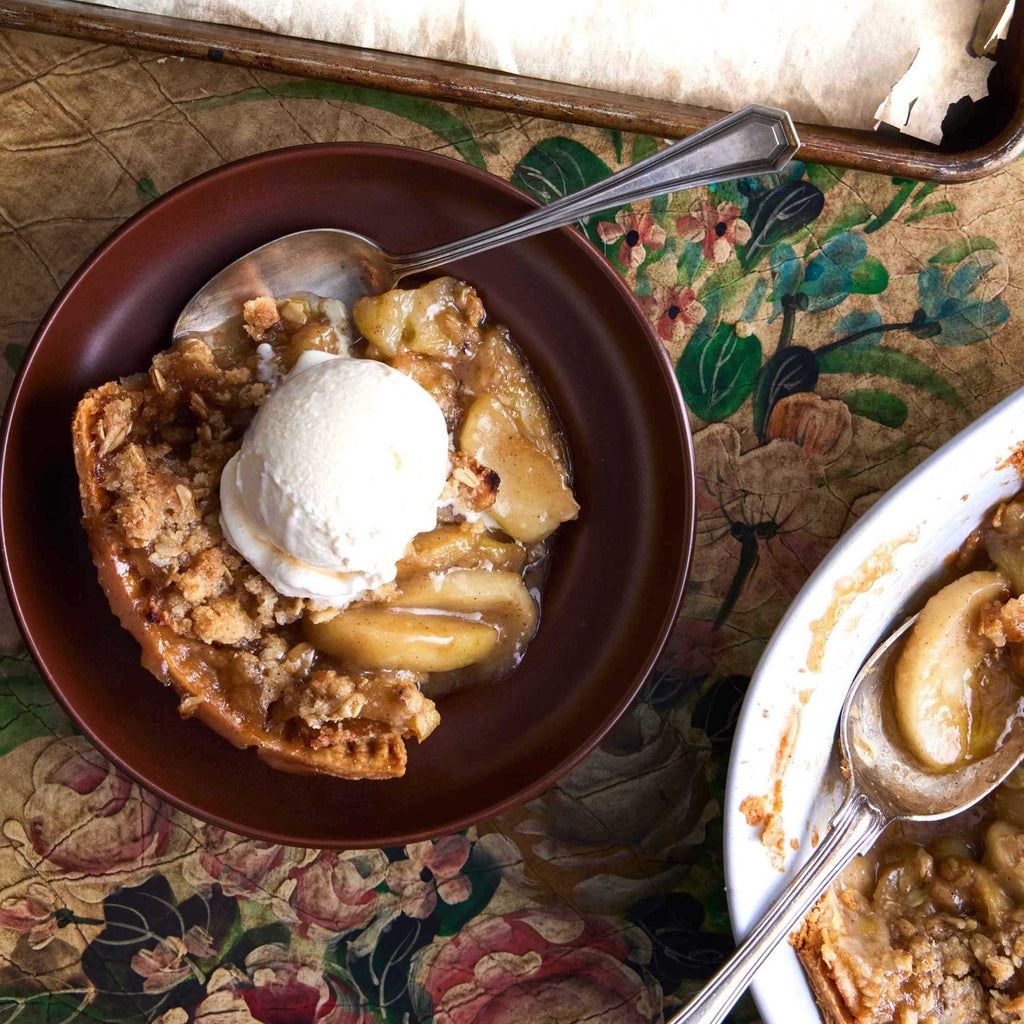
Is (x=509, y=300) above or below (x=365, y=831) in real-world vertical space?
above

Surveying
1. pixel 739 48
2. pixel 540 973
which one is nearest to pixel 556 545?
pixel 540 973

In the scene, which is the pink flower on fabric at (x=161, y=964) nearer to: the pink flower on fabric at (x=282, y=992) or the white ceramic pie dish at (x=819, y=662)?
the pink flower on fabric at (x=282, y=992)

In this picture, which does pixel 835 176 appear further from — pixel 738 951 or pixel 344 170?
pixel 738 951

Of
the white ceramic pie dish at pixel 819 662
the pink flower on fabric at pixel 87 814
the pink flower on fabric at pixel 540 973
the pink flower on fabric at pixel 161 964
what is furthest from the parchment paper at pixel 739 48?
the pink flower on fabric at pixel 161 964

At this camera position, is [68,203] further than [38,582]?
Yes

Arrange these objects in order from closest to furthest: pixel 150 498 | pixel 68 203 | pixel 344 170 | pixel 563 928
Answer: pixel 150 498 → pixel 344 170 → pixel 68 203 → pixel 563 928

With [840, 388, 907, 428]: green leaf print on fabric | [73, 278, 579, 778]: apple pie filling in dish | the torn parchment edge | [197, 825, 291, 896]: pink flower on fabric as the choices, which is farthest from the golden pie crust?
the torn parchment edge

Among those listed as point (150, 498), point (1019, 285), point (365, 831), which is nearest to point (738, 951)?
point (365, 831)
